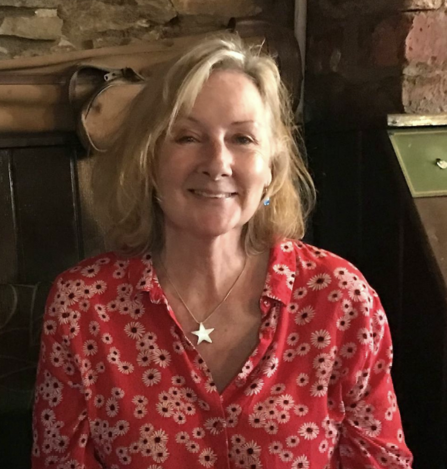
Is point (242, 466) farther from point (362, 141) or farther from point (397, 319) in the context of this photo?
point (362, 141)

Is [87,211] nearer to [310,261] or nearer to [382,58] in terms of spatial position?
[310,261]

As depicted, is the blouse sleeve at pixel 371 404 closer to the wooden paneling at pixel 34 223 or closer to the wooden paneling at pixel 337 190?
the wooden paneling at pixel 337 190

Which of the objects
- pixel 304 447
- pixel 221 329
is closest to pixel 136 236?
pixel 221 329

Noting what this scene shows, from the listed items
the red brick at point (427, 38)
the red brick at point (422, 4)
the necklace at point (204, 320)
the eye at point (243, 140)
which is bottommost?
the necklace at point (204, 320)

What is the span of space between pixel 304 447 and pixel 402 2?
3.35 ft

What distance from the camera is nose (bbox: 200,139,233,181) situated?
3.56ft

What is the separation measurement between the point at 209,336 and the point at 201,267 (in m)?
→ 0.14

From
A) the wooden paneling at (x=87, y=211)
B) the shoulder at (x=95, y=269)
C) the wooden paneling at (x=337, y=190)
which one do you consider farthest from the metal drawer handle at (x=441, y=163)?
the wooden paneling at (x=87, y=211)

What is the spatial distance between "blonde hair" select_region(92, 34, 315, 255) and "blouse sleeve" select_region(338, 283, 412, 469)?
247 millimetres

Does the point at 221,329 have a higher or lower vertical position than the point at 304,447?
higher

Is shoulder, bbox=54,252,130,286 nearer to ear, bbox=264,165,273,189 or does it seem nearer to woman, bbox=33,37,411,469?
woman, bbox=33,37,411,469

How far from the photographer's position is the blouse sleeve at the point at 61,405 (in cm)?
111

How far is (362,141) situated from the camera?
158 cm

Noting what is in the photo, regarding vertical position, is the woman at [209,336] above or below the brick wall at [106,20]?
below
